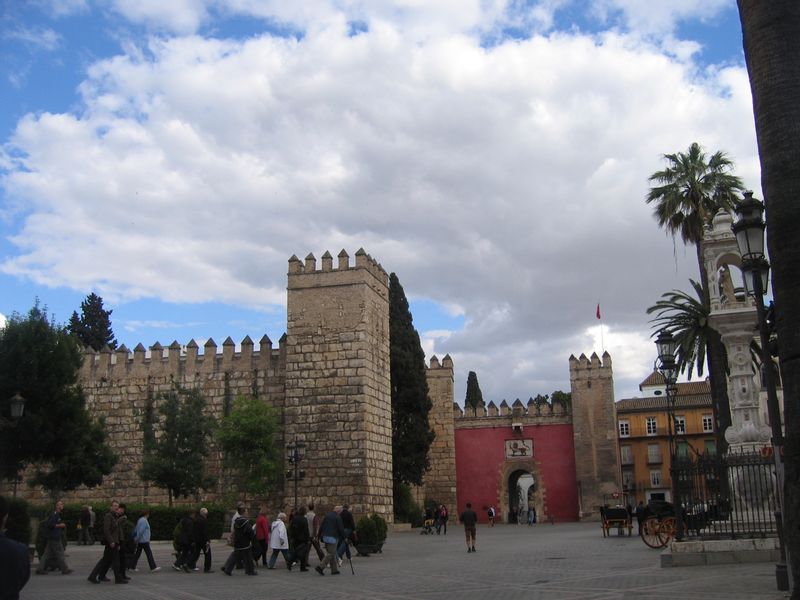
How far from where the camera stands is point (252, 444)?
2784 cm

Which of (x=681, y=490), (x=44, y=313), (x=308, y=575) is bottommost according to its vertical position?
(x=308, y=575)

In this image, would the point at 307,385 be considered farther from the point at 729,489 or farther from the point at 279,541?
the point at 729,489

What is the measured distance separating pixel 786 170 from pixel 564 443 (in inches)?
1390

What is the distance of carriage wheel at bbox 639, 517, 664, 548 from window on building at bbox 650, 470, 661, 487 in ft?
114

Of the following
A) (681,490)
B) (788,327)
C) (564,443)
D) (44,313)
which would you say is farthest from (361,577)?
(564,443)

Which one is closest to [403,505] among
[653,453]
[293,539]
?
[293,539]

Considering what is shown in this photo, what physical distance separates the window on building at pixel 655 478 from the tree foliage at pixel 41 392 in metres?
39.1

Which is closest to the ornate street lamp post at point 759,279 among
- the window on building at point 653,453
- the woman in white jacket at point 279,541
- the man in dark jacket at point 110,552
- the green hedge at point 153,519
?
the woman in white jacket at point 279,541

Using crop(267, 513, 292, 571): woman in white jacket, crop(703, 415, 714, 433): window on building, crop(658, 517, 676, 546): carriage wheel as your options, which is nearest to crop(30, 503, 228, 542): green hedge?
crop(267, 513, 292, 571): woman in white jacket

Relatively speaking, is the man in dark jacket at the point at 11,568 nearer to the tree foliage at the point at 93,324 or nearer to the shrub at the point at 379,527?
the shrub at the point at 379,527

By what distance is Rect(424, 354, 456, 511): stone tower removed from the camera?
4019 cm

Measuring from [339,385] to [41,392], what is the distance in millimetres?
11306

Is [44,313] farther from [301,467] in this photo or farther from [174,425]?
[301,467]

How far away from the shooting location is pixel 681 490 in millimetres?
12859
